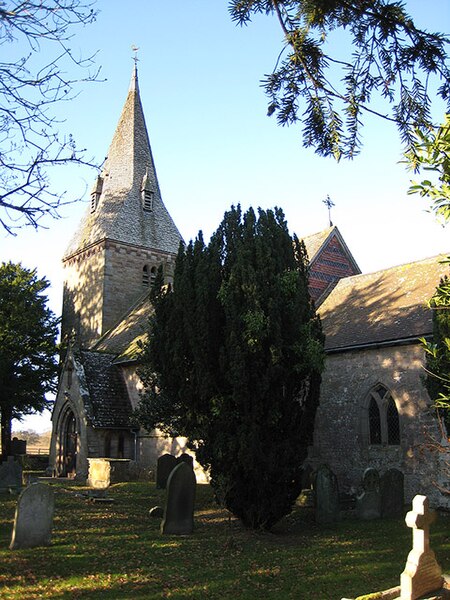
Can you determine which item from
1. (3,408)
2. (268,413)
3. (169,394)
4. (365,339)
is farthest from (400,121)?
(3,408)

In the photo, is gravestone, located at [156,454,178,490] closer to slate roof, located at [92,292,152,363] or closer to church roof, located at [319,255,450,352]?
church roof, located at [319,255,450,352]

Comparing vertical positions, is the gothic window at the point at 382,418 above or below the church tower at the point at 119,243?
below

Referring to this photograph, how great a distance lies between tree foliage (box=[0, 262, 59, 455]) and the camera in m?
29.7

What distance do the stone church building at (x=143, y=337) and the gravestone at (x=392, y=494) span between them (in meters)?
1.39

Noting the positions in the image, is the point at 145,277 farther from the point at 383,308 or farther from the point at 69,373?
the point at 383,308

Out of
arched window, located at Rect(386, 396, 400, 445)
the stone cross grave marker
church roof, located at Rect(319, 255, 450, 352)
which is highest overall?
church roof, located at Rect(319, 255, 450, 352)

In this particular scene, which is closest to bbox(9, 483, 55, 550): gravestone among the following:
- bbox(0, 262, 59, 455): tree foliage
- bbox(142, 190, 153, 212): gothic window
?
bbox(0, 262, 59, 455): tree foliage

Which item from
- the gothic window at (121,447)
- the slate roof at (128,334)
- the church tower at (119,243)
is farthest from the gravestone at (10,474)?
the church tower at (119,243)

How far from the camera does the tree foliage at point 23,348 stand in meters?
29.7

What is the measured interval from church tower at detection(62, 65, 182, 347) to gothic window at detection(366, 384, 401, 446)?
17732mm

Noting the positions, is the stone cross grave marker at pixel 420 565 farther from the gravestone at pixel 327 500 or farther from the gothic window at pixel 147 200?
the gothic window at pixel 147 200

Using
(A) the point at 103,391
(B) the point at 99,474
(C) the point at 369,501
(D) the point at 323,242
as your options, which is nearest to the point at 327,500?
(C) the point at 369,501

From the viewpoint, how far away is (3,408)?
2978 centimetres

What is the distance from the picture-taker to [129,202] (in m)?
34.9
